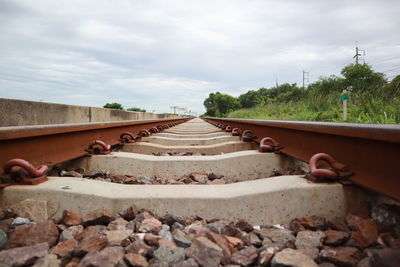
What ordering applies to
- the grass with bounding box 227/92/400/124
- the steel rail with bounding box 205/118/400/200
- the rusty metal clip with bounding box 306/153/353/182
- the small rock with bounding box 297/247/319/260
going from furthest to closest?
the grass with bounding box 227/92/400/124
the rusty metal clip with bounding box 306/153/353/182
the steel rail with bounding box 205/118/400/200
the small rock with bounding box 297/247/319/260

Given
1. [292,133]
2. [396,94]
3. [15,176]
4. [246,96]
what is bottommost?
[15,176]

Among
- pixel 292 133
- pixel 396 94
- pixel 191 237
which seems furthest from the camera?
pixel 396 94

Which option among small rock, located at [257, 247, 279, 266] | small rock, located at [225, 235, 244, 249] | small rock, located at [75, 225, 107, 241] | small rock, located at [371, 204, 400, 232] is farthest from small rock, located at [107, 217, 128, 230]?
small rock, located at [371, 204, 400, 232]

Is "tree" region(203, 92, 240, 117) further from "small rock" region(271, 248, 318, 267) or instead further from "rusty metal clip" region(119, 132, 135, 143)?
"small rock" region(271, 248, 318, 267)

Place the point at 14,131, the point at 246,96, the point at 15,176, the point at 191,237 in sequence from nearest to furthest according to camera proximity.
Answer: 1. the point at 191,237
2. the point at 15,176
3. the point at 14,131
4. the point at 246,96

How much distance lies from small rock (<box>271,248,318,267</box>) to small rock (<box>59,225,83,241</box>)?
88 centimetres

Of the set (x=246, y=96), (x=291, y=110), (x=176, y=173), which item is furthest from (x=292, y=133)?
(x=246, y=96)

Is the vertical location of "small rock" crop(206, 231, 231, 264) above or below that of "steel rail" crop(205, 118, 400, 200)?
below

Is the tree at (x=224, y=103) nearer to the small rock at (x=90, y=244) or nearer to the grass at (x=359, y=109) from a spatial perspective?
the grass at (x=359, y=109)

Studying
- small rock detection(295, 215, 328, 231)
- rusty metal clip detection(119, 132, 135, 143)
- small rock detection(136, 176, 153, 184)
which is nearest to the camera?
small rock detection(295, 215, 328, 231)

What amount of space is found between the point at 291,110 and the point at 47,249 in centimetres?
1179

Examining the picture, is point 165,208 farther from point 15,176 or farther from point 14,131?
point 14,131

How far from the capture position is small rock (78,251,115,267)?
1.08 metres

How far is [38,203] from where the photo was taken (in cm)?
153
